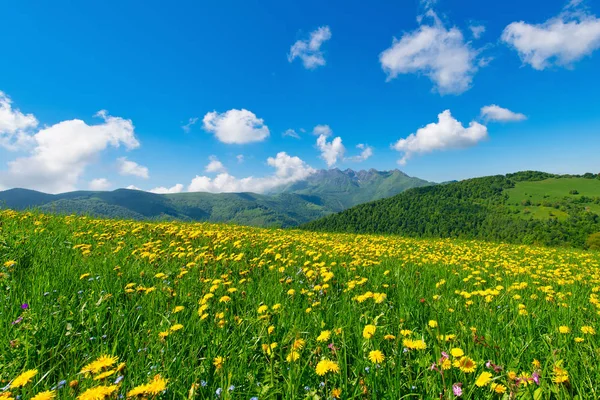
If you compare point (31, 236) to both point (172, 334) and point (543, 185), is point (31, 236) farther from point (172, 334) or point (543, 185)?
point (543, 185)

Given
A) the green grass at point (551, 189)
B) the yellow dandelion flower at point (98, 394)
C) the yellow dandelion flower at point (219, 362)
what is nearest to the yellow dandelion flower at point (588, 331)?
the yellow dandelion flower at point (219, 362)

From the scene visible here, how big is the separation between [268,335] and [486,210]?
182399mm

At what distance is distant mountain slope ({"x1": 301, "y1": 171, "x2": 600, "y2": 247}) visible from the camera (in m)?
119

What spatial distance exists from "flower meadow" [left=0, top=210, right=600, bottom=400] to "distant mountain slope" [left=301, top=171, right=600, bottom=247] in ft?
325

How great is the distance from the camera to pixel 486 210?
154m

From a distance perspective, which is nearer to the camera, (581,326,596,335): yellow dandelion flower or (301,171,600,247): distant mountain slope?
(581,326,596,335): yellow dandelion flower

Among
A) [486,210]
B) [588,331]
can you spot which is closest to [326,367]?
[588,331]

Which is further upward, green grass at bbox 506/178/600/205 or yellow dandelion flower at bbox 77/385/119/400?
green grass at bbox 506/178/600/205

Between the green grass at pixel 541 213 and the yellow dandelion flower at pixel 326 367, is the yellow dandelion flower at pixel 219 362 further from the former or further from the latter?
the green grass at pixel 541 213

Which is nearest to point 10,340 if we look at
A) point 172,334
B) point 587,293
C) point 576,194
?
point 172,334

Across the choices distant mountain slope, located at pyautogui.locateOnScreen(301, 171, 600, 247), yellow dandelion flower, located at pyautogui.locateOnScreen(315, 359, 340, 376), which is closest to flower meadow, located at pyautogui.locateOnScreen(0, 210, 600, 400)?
yellow dandelion flower, located at pyautogui.locateOnScreen(315, 359, 340, 376)

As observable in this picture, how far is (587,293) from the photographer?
16.1ft

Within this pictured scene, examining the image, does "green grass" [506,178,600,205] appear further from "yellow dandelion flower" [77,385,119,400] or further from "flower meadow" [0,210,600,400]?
"yellow dandelion flower" [77,385,119,400]

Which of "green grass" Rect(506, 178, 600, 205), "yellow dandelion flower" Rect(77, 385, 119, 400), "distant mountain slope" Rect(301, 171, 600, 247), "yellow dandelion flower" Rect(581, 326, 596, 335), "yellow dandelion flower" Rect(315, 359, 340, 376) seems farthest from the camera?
"green grass" Rect(506, 178, 600, 205)
